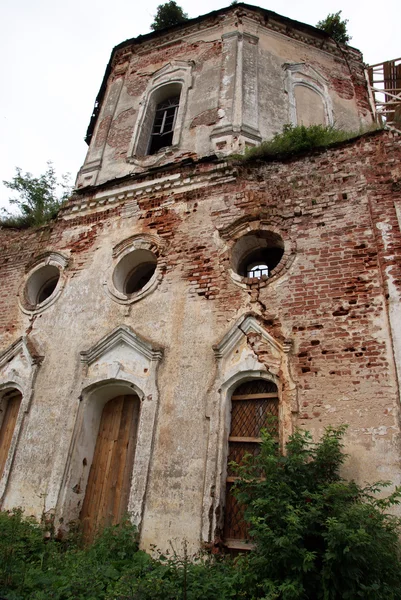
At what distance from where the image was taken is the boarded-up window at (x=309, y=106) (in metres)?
10.6

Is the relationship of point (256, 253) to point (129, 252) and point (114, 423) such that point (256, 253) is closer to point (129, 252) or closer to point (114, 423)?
point (129, 252)

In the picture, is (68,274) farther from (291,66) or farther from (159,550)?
(291,66)

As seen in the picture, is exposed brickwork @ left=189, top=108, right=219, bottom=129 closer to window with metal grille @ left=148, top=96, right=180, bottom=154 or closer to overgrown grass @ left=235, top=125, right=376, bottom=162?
window with metal grille @ left=148, top=96, right=180, bottom=154

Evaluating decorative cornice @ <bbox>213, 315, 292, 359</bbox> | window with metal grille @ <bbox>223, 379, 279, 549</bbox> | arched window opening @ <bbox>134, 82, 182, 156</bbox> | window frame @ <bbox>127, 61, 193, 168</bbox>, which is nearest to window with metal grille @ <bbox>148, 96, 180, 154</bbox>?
arched window opening @ <bbox>134, 82, 182, 156</bbox>

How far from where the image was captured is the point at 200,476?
611 centimetres

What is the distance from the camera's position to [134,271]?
8.84m

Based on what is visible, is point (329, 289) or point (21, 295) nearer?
point (329, 289)

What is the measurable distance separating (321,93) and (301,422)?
27.7ft

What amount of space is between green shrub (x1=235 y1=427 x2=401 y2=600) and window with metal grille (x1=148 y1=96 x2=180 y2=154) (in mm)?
7845

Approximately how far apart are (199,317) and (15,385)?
3.61m

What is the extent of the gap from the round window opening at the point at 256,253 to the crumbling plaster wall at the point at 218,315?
25cm

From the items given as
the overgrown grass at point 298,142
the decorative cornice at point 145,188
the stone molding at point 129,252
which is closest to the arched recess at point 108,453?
the stone molding at point 129,252

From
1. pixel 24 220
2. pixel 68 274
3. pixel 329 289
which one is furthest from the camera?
pixel 24 220

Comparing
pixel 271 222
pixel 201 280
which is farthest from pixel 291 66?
pixel 201 280
